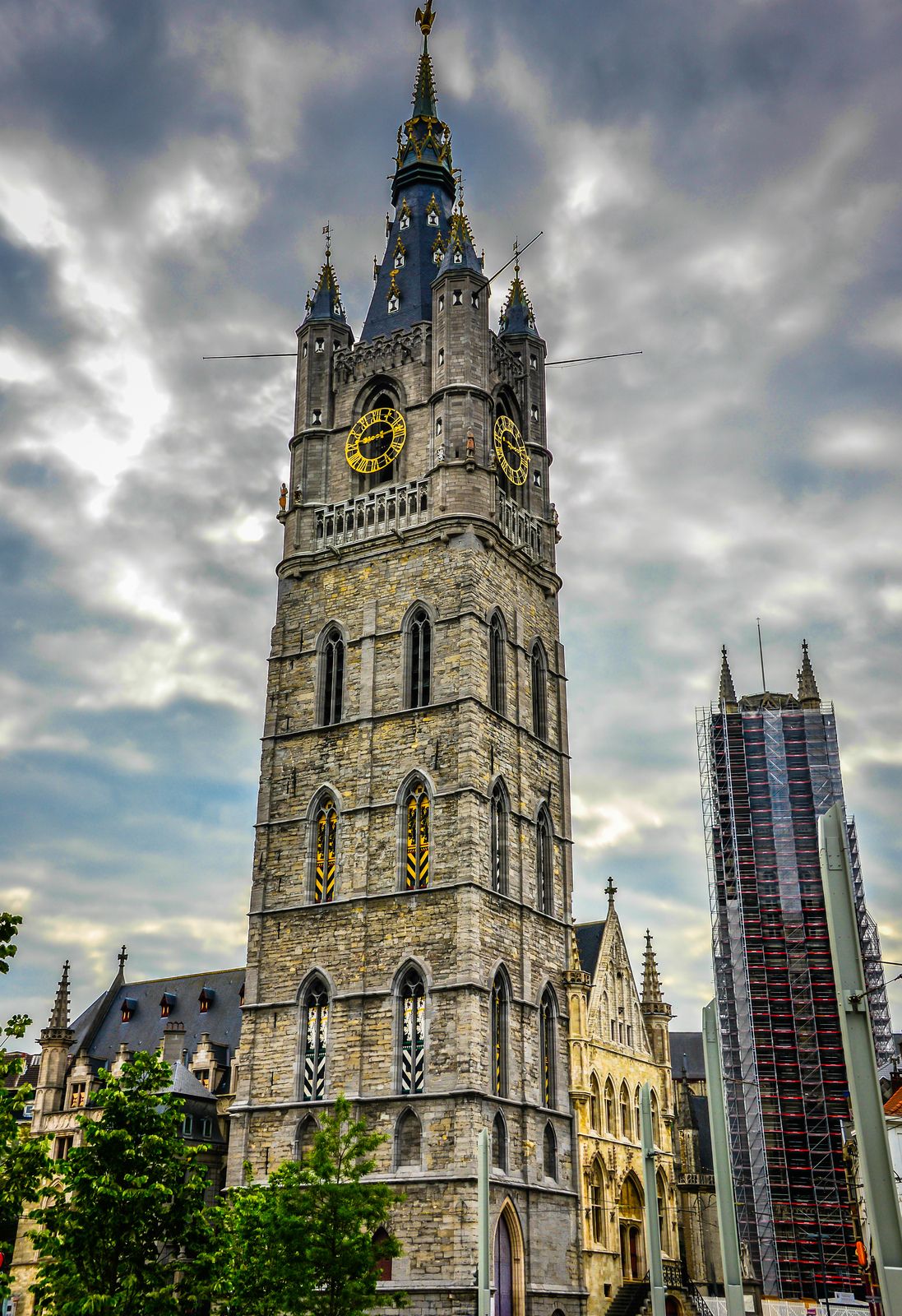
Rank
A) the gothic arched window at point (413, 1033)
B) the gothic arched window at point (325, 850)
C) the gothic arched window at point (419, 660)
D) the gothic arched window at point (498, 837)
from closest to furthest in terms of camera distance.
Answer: the gothic arched window at point (413, 1033) → the gothic arched window at point (498, 837) → the gothic arched window at point (325, 850) → the gothic arched window at point (419, 660)

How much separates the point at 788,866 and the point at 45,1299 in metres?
46.3

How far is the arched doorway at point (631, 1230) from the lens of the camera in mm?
41938

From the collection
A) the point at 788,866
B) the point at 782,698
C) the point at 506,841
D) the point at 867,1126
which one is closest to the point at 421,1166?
the point at 506,841

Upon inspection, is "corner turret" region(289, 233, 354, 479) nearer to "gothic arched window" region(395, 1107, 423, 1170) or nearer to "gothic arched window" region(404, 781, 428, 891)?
"gothic arched window" region(404, 781, 428, 891)

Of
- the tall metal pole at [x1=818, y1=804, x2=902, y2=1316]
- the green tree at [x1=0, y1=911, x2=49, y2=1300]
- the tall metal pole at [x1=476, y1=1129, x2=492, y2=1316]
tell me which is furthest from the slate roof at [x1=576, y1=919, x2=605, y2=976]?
the tall metal pole at [x1=818, y1=804, x2=902, y2=1316]

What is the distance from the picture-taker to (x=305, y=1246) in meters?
28.4

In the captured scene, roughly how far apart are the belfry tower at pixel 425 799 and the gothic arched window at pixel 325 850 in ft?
0.29

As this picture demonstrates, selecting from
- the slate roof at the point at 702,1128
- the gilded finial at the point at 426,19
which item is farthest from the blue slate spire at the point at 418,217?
the slate roof at the point at 702,1128

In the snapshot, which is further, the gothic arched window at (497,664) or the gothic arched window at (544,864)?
the gothic arched window at (544,864)

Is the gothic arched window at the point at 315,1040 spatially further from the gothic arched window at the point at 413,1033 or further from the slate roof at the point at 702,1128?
the slate roof at the point at 702,1128

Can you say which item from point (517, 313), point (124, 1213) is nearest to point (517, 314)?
point (517, 313)

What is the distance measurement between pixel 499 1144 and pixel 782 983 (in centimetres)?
2888

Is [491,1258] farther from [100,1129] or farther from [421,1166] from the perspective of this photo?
[100,1129]

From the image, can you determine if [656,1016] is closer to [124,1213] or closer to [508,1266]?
[508,1266]
